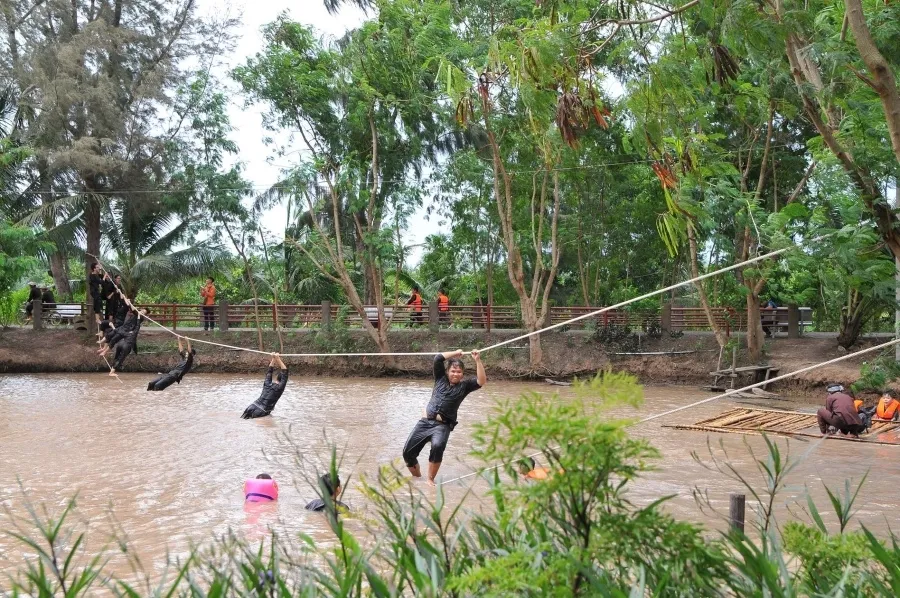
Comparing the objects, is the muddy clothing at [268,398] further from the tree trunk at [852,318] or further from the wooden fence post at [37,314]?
the wooden fence post at [37,314]

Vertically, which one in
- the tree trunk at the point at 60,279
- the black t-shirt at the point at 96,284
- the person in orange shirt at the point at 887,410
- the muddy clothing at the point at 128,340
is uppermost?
the tree trunk at the point at 60,279

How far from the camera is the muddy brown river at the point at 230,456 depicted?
8766 millimetres

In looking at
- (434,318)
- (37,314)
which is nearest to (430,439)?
(434,318)

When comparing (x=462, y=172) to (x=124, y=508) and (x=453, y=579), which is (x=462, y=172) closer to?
(x=124, y=508)

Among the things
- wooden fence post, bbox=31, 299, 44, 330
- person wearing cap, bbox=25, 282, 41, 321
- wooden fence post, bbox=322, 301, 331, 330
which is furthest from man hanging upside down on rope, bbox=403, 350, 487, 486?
person wearing cap, bbox=25, 282, 41, 321

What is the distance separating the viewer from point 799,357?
20844 mm

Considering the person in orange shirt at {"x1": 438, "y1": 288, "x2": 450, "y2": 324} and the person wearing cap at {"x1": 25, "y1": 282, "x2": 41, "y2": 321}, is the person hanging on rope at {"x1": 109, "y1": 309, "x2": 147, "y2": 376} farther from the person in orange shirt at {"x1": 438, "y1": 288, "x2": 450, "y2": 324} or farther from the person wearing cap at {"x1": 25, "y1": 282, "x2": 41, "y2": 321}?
the person wearing cap at {"x1": 25, "y1": 282, "x2": 41, "y2": 321}

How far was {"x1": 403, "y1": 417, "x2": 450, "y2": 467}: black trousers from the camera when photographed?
30.1 feet

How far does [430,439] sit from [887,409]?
8.54 metres

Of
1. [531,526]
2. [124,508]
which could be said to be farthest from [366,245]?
[531,526]

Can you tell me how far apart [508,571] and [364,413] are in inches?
562

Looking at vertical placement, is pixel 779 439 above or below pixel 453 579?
below

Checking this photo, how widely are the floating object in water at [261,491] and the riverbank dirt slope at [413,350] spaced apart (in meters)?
13.2

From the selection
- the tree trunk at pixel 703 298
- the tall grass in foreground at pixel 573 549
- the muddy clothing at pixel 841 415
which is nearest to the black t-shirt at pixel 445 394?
the tall grass in foreground at pixel 573 549
